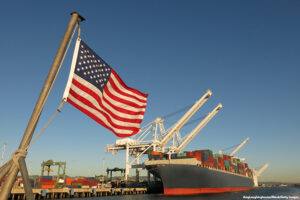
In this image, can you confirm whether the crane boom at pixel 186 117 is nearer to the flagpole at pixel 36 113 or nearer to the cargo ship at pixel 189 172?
the cargo ship at pixel 189 172

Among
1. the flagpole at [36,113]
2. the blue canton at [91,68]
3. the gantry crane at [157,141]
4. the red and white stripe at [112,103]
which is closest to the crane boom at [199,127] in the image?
the gantry crane at [157,141]

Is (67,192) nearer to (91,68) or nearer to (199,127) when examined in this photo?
(199,127)

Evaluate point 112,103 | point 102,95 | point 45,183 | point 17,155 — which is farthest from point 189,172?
point 17,155

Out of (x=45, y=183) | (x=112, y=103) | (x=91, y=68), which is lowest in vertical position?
(x=45, y=183)

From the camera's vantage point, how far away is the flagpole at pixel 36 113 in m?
5.16

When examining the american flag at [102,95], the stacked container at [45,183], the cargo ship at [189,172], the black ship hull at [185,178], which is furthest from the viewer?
the stacked container at [45,183]

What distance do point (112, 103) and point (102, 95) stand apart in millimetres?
733

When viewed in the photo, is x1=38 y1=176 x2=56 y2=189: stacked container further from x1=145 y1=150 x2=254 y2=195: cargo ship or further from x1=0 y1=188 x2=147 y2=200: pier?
x1=145 y1=150 x2=254 y2=195: cargo ship

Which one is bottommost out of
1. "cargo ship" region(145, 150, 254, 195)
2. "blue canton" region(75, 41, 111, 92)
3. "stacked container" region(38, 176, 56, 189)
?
"stacked container" region(38, 176, 56, 189)

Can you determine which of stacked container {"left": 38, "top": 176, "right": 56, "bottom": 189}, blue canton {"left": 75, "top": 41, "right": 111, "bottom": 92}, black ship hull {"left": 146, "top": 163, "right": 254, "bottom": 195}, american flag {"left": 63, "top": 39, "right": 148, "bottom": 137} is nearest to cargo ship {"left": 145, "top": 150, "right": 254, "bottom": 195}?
black ship hull {"left": 146, "top": 163, "right": 254, "bottom": 195}

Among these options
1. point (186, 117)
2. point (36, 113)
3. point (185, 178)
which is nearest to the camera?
point (36, 113)

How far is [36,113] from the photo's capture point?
557 centimetres

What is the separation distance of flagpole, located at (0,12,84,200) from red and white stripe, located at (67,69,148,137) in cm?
148

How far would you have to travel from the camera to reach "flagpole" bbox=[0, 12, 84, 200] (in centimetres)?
516
